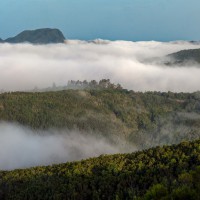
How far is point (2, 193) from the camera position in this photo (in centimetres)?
18725

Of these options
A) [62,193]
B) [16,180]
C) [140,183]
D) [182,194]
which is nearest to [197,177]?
[182,194]

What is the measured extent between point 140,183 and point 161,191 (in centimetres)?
11872

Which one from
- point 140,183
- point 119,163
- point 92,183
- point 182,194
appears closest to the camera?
point 182,194

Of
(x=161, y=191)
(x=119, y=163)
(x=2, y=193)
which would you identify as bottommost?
(x=2, y=193)

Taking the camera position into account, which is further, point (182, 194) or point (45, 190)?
point (45, 190)

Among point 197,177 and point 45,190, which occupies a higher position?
point 197,177

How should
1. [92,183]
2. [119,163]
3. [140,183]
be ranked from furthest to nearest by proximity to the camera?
[119,163] → [92,183] → [140,183]

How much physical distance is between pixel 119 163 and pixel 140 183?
27687 mm

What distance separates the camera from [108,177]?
168750mm

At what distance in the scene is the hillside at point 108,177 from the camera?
520ft

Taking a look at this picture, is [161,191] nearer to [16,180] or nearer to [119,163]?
[119,163]

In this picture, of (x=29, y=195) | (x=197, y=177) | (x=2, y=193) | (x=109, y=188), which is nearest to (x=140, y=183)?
(x=109, y=188)

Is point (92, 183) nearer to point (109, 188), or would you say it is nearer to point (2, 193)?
point (109, 188)

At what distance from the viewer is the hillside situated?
158 meters
